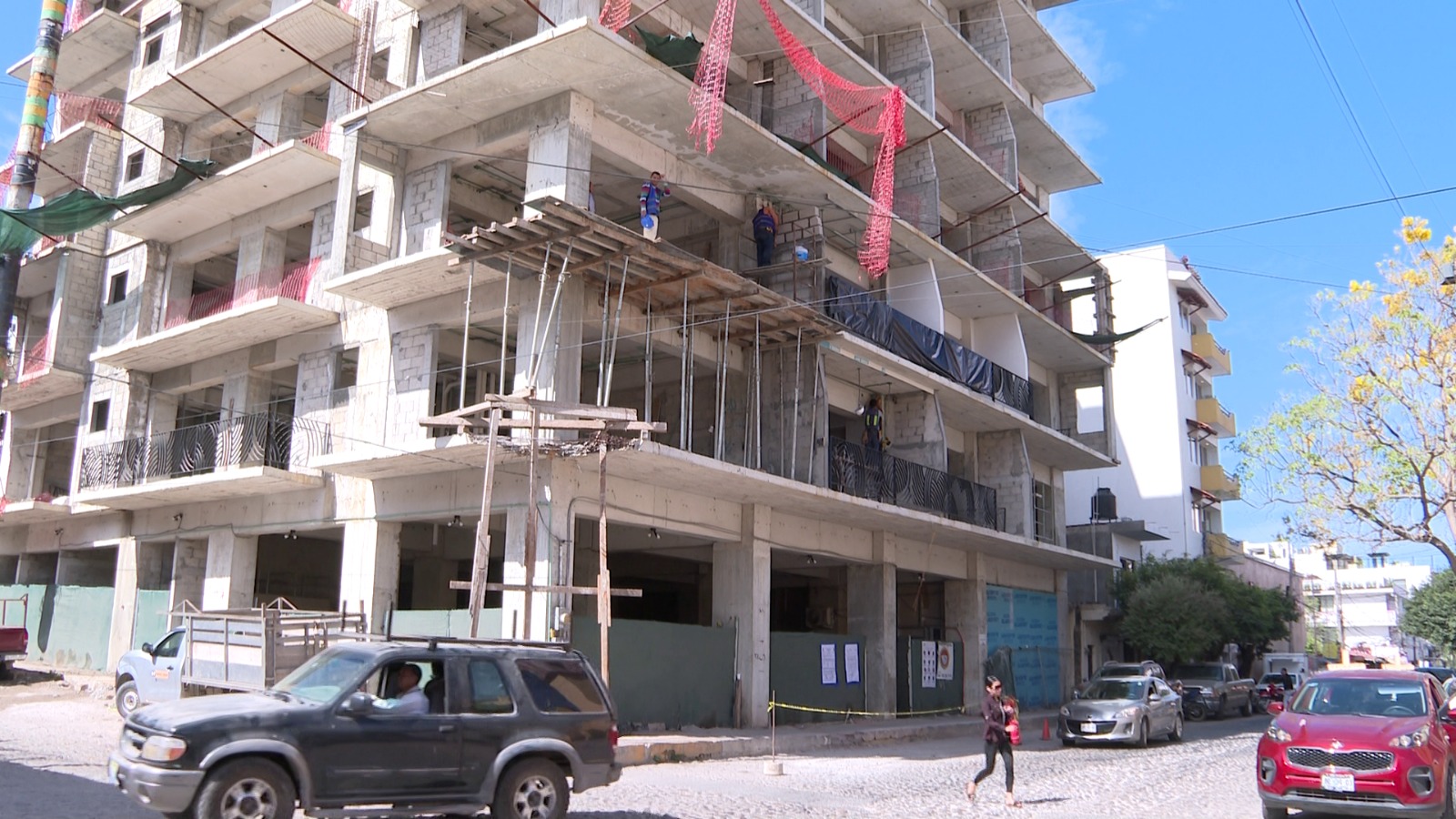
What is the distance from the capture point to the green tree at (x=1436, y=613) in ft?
138

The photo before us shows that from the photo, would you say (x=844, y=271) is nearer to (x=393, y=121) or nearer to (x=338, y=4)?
(x=393, y=121)

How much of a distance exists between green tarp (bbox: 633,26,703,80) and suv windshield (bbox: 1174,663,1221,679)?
25098 mm

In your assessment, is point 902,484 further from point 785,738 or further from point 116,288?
point 116,288

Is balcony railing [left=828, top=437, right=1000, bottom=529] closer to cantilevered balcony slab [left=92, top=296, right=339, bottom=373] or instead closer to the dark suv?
cantilevered balcony slab [left=92, top=296, right=339, bottom=373]

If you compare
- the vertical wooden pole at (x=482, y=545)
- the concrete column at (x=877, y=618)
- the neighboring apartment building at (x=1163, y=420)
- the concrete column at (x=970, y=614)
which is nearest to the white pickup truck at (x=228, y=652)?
the vertical wooden pole at (x=482, y=545)

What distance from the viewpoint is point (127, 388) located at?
91.0 feet

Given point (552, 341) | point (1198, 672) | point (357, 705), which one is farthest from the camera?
point (1198, 672)

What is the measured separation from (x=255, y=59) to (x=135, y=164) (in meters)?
7.33

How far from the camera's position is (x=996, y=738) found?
13.3 meters

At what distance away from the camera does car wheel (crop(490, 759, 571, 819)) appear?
943cm

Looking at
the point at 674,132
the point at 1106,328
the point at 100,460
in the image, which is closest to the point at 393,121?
the point at 674,132

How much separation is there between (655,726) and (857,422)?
1179 cm

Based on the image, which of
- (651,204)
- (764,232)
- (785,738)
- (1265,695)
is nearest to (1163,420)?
(1265,695)

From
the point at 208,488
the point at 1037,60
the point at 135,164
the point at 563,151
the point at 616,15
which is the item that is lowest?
the point at 208,488
